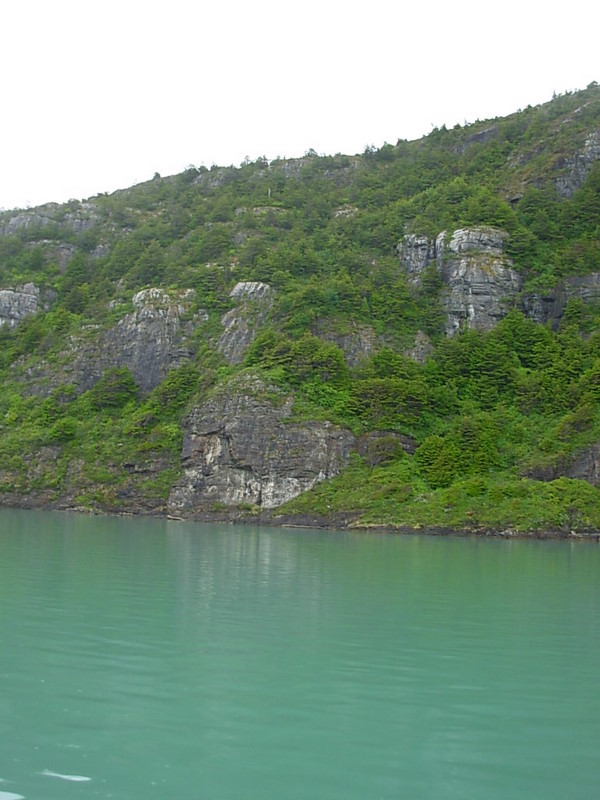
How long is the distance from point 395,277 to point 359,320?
9706 millimetres

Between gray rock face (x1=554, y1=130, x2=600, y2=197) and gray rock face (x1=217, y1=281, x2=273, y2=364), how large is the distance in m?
39.1

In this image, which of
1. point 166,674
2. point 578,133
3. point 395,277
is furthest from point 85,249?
point 166,674

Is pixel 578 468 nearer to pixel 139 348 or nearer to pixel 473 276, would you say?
pixel 473 276

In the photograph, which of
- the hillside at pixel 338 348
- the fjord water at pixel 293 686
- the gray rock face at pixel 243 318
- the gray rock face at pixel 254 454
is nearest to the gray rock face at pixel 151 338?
the hillside at pixel 338 348

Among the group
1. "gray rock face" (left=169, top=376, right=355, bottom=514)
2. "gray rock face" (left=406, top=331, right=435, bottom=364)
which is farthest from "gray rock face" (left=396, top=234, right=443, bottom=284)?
"gray rock face" (left=169, top=376, right=355, bottom=514)

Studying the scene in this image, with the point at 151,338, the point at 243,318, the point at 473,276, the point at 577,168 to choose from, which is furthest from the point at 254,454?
the point at 577,168

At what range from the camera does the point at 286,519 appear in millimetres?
63375

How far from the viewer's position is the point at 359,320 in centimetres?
8400

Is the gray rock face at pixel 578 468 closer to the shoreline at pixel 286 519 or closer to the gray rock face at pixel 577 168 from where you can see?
the shoreline at pixel 286 519

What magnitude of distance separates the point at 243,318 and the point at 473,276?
25.3 m

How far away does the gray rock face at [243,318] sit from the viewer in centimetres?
8425

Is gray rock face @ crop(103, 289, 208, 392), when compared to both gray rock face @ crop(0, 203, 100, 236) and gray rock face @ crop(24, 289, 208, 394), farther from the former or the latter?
gray rock face @ crop(0, 203, 100, 236)

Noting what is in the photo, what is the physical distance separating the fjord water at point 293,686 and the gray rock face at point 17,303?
8202cm

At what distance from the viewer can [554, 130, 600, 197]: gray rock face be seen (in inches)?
3861
